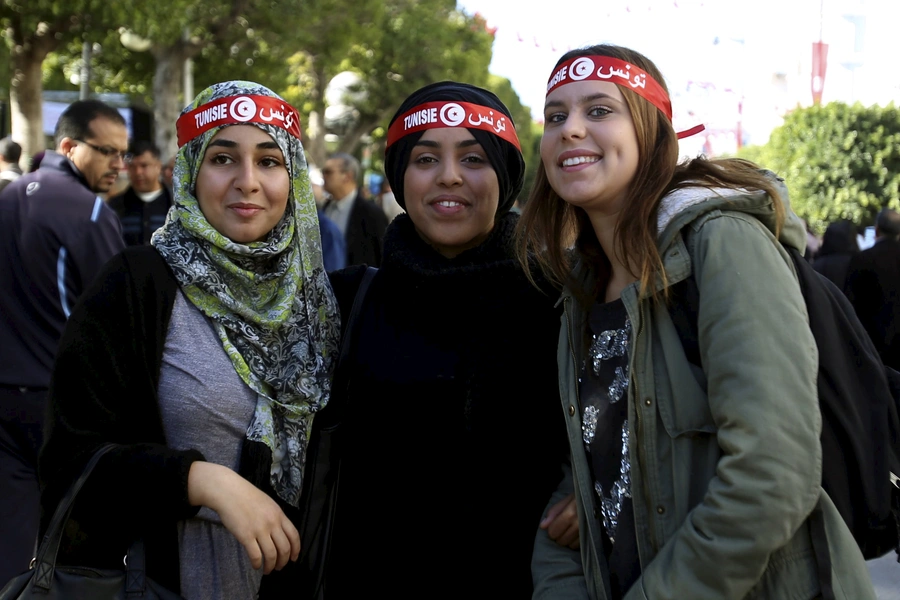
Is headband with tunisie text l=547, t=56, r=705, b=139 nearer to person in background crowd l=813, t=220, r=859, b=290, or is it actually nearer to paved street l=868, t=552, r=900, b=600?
paved street l=868, t=552, r=900, b=600

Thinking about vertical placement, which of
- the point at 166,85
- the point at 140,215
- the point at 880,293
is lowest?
the point at 880,293

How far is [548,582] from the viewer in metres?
2.13

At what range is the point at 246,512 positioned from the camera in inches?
81.0

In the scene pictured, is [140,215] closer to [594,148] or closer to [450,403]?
[450,403]

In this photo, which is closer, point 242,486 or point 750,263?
point 750,263

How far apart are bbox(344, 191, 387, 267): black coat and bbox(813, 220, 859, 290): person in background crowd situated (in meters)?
3.92

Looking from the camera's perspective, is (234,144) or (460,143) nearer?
(234,144)

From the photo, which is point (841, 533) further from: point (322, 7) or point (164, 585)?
point (322, 7)

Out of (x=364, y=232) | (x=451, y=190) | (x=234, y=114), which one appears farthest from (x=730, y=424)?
(x=364, y=232)

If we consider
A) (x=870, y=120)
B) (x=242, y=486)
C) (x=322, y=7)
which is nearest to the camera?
(x=242, y=486)

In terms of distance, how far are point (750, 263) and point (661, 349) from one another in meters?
0.26

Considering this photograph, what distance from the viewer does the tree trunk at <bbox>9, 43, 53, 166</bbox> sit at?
1404 centimetres

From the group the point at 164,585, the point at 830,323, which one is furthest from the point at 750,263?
the point at 164,585

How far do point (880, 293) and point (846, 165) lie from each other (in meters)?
9.02
